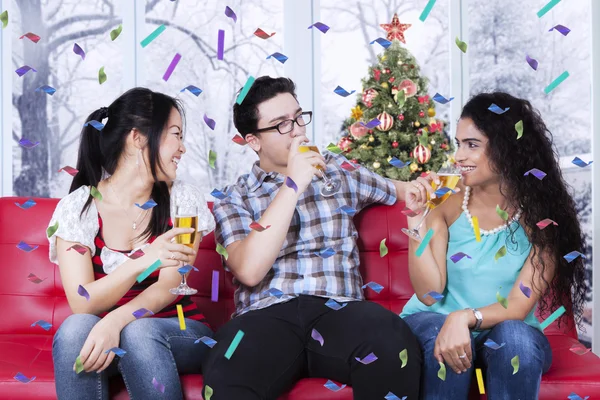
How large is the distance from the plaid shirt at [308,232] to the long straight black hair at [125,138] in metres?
0.20

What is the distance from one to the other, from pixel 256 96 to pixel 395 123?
2821 millimetres

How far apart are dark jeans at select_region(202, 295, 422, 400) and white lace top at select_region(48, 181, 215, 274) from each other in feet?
1.21

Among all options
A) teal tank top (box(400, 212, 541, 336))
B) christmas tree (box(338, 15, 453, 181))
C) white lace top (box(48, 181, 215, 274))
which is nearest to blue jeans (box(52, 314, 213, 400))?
white lace top (box(48, 181, 215, 274))

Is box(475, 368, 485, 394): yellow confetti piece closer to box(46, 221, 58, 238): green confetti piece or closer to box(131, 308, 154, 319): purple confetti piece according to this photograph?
box(131, 308, 154, 319): purple confetti piece

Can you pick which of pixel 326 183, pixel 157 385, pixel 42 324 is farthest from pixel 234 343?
pixel 42 324

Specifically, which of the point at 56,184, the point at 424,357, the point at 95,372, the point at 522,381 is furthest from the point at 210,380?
the point at 56,184

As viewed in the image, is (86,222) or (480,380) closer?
(480,380)

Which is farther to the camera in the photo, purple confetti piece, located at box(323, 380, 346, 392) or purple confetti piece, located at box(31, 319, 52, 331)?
purple confetti piece, located at box(31, 319, 52, 331)

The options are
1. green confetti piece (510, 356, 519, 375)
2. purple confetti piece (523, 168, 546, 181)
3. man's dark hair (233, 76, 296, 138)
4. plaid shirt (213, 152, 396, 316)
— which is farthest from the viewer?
man's dark hair (233, 76, 296, 138)

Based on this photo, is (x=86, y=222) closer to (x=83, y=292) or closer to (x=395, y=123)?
(x=83, y=292)

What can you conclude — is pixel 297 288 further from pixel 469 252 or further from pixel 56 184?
pixel 56 184

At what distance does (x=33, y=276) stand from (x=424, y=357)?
1.39 m

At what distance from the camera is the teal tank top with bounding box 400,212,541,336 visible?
2145mm

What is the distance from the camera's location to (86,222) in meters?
2.20
